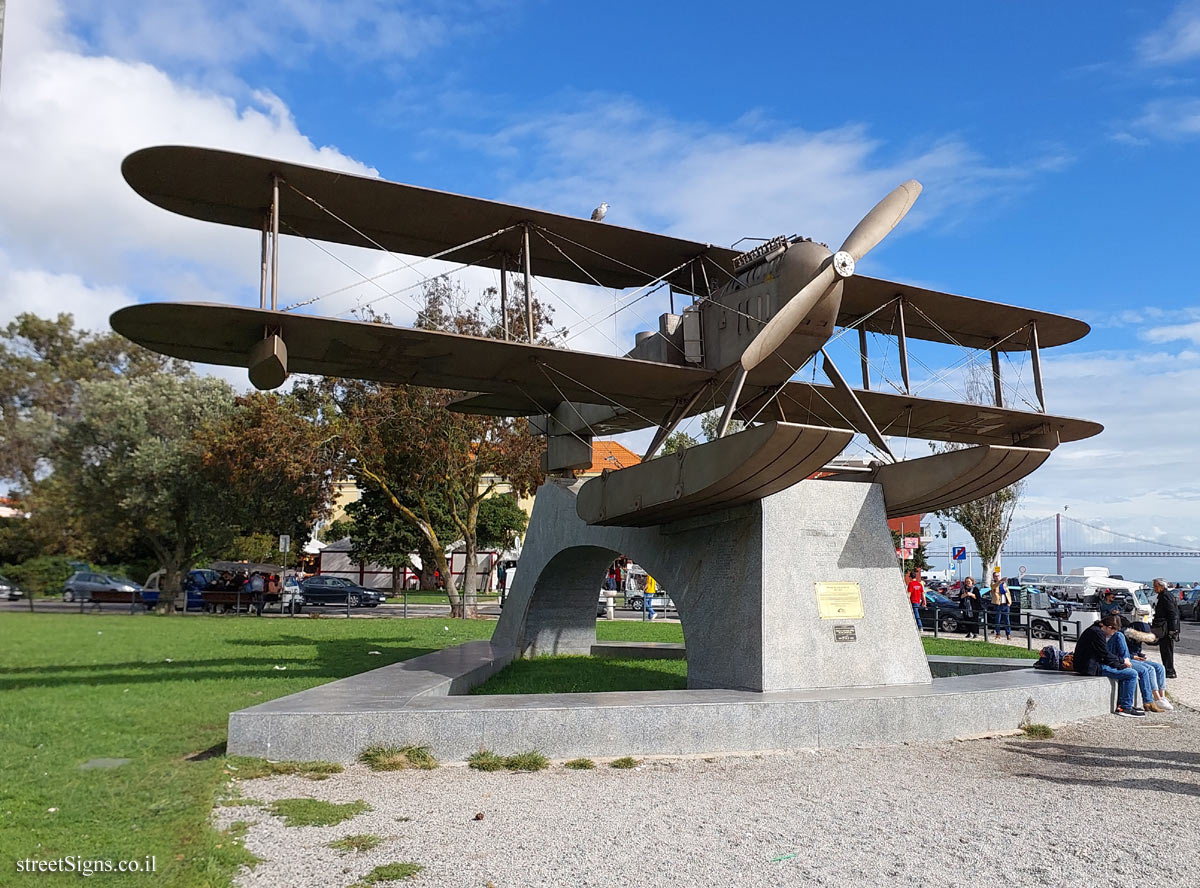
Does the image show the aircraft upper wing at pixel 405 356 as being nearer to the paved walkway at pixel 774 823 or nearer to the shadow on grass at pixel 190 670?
the shadow on grass at pixel 190 670

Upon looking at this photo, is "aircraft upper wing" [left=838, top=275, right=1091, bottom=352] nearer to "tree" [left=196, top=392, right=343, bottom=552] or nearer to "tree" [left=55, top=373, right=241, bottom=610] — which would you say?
"tree" [left=196, top=392, right=343, bottom=552]

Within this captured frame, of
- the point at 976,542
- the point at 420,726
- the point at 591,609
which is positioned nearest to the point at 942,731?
the point at 420,726

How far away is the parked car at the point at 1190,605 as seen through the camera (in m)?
38.0

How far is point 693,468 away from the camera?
34.7ft

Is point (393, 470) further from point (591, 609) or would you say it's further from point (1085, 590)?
point (1085, 590)

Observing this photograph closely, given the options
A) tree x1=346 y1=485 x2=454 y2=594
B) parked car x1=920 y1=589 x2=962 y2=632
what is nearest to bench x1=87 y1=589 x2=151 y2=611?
tree x1=346 y1=485 x2=454 y2=594

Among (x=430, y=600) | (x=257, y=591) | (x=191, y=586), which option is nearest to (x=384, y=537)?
(x=430, y=600)

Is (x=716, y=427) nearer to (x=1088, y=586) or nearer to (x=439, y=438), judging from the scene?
(x=439, y=438)

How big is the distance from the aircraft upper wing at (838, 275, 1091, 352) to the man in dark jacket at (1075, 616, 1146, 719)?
5412 millimetres

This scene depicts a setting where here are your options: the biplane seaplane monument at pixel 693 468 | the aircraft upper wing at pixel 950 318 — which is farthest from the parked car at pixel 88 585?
the aircraft upper wing at pixel 950 318

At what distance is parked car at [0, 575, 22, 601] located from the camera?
134 feet

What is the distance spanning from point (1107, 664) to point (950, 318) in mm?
6069

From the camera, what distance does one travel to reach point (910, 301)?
47.5 ft

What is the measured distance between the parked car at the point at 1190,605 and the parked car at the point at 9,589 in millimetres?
49650
